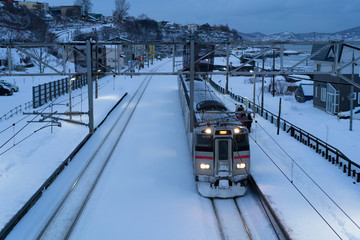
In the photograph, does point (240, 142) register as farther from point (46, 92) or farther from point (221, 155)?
point (46, 92)

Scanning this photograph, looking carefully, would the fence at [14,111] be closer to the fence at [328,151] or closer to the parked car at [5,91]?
the parked car at [5,91]

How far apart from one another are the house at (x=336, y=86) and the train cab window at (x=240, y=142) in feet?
74.2

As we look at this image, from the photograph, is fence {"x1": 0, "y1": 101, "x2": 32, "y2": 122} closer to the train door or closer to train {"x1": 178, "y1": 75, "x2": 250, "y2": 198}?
train {"x1": 178, "y1": 75, "x2": 250, "y2": 198}

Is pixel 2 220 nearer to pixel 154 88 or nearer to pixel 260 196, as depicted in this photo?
pixel 260 196

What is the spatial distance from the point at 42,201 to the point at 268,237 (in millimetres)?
8834

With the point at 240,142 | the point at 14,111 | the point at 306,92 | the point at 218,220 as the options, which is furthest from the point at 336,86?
the point at 14,111

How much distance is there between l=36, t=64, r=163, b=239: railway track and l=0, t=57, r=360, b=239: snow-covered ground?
36cm

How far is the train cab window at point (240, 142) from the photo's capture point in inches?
565

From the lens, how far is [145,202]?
1466 centimetres

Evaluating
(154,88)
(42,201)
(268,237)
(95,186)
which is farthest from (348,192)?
(154,88)

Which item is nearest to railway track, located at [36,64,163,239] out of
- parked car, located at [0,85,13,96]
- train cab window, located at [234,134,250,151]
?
train cab window, located at [234,134,250,151]

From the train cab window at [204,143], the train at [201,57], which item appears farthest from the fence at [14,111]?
the train cab window at [204,143]

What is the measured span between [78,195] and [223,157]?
623cm

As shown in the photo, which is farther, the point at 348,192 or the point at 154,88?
the point at 154,88
